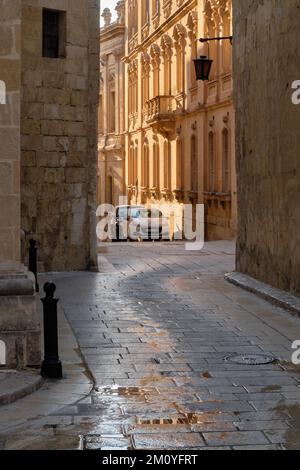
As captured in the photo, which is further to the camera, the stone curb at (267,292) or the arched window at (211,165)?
the arched window at (211,165)

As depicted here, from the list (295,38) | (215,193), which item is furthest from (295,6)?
(215,193)

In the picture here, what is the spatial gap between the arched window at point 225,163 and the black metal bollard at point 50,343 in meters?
21.1

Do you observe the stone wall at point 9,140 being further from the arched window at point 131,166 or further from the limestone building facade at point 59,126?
the arched window at point 131,166

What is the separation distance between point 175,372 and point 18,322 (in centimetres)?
155

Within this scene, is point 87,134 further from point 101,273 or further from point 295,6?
point 295,6

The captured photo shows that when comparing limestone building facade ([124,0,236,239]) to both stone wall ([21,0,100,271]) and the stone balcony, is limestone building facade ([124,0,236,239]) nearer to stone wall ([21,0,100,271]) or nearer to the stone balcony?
the stone balcony

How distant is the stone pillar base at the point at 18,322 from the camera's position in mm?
8070

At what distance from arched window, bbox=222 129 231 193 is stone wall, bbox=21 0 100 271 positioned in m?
12.4

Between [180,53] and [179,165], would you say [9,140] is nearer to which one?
[179,165]

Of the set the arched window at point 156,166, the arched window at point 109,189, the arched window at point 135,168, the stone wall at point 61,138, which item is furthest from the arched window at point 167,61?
the stone wall at point 61,138

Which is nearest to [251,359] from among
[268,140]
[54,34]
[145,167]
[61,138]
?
[268,140]

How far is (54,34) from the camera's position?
16766 millimetres

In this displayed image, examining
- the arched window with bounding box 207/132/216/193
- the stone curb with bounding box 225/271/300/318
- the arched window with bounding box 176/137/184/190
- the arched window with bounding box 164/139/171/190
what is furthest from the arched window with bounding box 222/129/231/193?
the stone curb with bounding box 225/271/300/318

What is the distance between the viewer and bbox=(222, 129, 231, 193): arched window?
29109 millimetres
